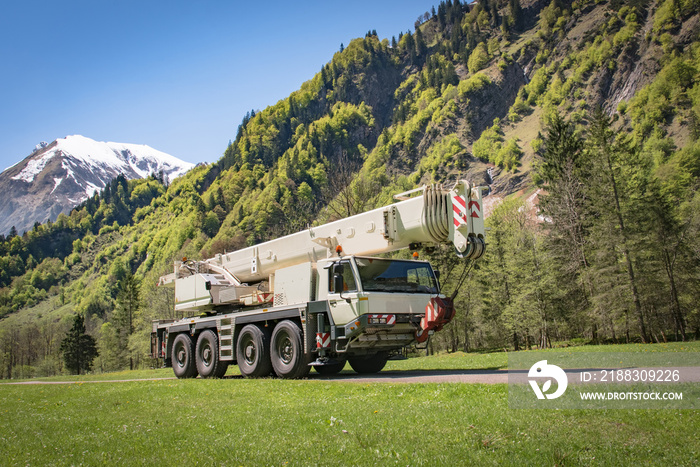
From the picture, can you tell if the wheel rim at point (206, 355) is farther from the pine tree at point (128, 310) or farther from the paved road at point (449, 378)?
the pine tree at point (128, 310)

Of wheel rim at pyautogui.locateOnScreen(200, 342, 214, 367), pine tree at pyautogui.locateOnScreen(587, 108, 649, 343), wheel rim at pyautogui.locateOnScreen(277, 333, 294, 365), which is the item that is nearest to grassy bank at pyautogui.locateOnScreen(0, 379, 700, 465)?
wheel rim at pyautogui.locateOnScreen(277, 333, 294, 365)

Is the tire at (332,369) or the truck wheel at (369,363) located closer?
the truck wheel at (369,363)

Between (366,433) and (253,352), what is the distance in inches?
381

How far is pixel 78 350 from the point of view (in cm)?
7694

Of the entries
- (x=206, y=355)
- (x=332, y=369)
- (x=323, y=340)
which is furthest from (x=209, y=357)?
(x=323, y=340)

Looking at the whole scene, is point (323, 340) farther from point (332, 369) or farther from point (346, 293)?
point (332, 369)

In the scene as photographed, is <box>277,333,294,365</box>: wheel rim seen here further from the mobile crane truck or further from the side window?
the side window

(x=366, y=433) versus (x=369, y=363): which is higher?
(x=366, y=433)

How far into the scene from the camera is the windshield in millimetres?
12578

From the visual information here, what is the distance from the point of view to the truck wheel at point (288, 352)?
13.2 metres

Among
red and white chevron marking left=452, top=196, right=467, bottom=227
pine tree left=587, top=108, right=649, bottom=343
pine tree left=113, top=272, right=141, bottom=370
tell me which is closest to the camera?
red and white chevron marking left=452, top=196, right=467, bottom=227

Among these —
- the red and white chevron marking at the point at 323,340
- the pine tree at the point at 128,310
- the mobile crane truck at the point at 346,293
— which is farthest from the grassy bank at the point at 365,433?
the pine tree at the point at 128,310

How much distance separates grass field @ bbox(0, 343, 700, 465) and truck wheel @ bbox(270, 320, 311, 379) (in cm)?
391

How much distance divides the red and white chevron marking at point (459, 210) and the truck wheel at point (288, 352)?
5.05 m
